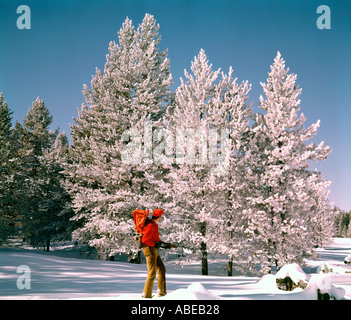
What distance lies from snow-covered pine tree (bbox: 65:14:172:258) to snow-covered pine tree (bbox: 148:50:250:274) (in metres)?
1.89

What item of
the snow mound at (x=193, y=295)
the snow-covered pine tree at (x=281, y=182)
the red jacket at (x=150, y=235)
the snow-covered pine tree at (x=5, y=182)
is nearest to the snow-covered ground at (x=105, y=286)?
the snow mound at (x=193, y=295)

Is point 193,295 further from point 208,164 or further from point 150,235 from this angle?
point 208,164

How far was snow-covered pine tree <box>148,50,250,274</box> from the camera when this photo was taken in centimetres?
1371

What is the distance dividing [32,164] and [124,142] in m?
15.2

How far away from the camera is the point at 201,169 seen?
14.3 metres

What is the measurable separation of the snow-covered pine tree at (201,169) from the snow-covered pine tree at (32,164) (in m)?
13.9

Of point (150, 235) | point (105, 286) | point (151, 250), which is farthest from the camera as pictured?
point (105, 286)

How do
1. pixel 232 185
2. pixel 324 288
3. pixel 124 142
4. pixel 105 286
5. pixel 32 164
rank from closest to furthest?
1. pixel 324 288
2. pixel 105 286
3. pixel 232 185
4. pixel 124 142
5. pixel 32 164

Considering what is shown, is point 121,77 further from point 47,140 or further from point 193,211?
point 47,140

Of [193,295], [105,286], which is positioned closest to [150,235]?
[193,295]

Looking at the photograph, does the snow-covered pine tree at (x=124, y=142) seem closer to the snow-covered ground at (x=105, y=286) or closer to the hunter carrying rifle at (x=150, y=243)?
the snow-covered ground at (x=105, y=286)

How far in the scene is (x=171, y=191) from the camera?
47.3 ft
